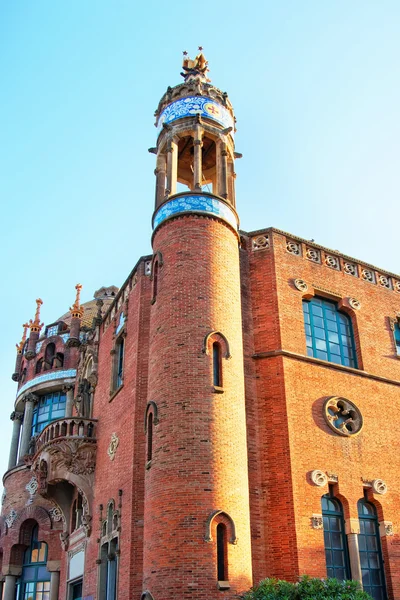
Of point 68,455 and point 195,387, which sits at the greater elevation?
point 68,455

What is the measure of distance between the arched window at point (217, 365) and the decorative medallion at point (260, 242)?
4.64 m

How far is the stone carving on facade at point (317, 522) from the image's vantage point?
53.5ft

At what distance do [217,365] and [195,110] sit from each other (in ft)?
27.6

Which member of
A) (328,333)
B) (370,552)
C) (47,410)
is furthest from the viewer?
(47,410)

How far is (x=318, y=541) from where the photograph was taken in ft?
53.0

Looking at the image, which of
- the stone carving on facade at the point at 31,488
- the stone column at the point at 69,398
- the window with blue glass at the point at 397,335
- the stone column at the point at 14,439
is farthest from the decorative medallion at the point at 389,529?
the stone column at the point at 14,439

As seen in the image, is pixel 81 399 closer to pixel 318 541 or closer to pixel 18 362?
pixel 18 362

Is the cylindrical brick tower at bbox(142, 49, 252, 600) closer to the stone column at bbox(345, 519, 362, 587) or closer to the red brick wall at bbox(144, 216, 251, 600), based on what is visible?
the red brick wall at bbox(144, 216, 251, 600)

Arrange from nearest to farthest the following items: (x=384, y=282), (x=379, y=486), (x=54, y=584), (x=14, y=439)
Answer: (x=379, y=486) → (x=384, y=282) → (x=54, y=584) → (x=14, y=439)

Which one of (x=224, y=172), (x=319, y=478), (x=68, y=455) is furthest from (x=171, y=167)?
(x=319, y=478)

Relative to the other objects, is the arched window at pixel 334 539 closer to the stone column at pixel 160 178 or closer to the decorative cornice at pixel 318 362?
the decorative cornice at pixel 318 362

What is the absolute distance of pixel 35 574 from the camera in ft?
84.4

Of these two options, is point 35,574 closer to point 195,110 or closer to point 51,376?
point 51,376

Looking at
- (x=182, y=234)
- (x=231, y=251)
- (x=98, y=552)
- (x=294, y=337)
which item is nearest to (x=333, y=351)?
(x=294, y=337)
